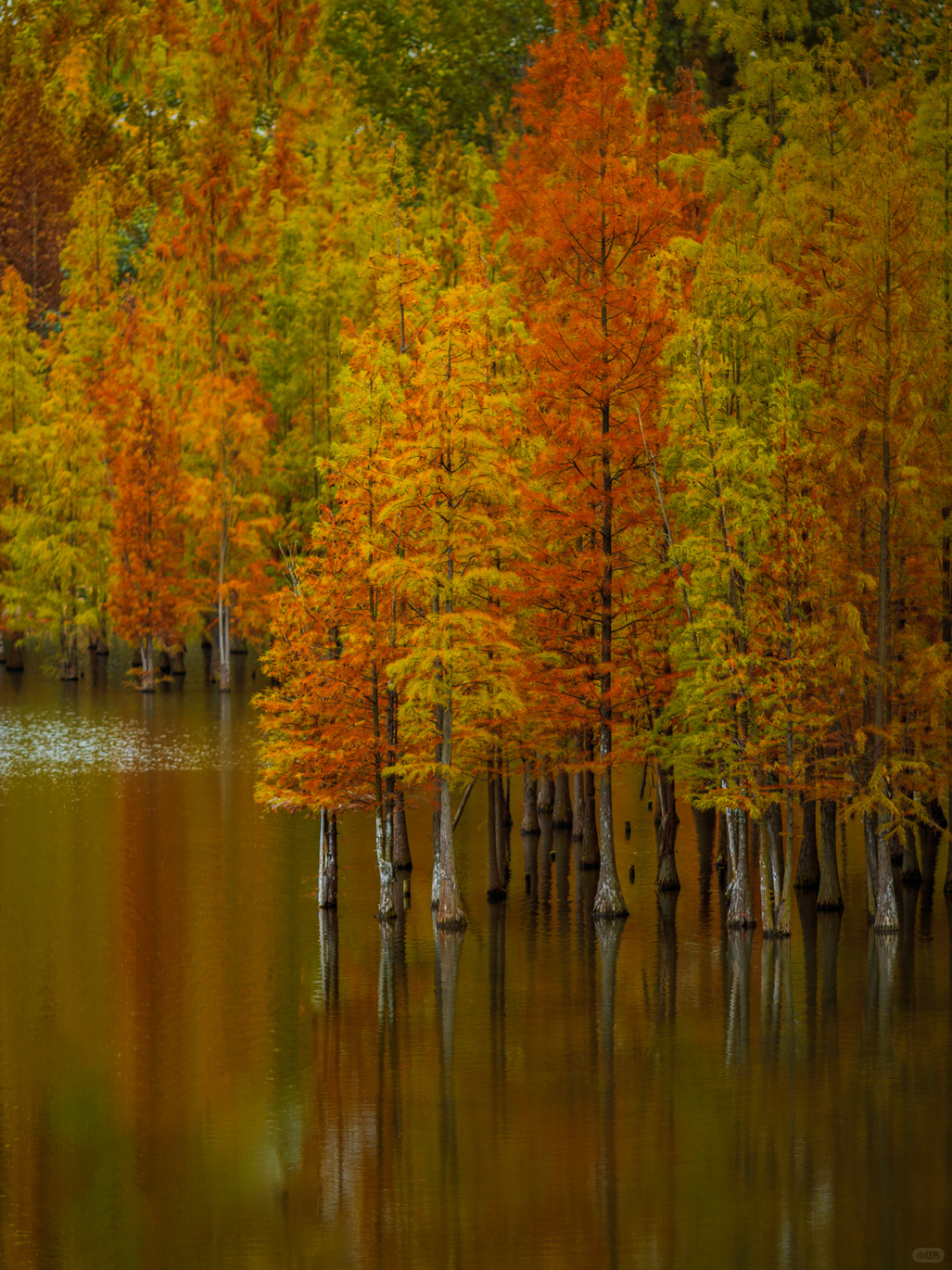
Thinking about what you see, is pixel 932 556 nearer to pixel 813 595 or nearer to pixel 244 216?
pixel 813 595

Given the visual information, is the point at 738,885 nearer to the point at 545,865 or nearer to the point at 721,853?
the point at 721,853

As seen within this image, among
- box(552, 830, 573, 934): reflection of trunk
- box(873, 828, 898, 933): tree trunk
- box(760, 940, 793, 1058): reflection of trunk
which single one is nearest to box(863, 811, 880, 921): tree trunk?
box(873, 828, 898, 933): tree trunk

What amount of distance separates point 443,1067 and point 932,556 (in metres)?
14.8

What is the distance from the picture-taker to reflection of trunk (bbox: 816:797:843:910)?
3756 centimetres

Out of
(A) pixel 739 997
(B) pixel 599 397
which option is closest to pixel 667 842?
(A) pixel 739 997

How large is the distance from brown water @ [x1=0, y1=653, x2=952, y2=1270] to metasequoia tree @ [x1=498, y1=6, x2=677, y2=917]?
5069 mm

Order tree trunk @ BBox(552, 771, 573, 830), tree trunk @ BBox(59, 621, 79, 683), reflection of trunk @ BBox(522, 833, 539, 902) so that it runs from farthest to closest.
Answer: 1. tree trunk @ BBox(59, 621, 79, 683)
2. tree trunk @ BBox(552, 771, 573, 830)
3. reflection of trunk @ BBox(522, 833, 539, 902)

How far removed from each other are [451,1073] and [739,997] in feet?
20.9

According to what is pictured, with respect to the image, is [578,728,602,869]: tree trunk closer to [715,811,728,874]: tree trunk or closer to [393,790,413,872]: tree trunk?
[715,811,728,874]: tree trunk

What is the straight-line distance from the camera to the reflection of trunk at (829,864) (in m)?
37.6

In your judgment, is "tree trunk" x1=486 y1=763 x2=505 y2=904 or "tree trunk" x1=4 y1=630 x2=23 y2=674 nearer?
"tree trunk" x1=486 y1=763 x2=505 y2=904

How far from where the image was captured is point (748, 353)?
116 feet

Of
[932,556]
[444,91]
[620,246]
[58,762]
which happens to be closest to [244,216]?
[444,91]

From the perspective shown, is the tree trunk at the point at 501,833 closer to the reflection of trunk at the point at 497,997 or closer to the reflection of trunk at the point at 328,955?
the reflection of trunk at the point at 497,997
